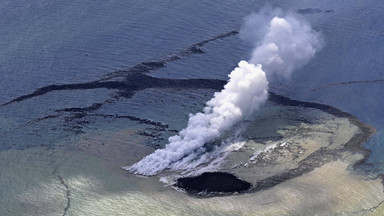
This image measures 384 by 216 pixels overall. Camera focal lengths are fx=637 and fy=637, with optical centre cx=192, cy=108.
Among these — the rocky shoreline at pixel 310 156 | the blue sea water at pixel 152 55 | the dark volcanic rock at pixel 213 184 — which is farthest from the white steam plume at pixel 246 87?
the rocky shoreline at pixel 310 156

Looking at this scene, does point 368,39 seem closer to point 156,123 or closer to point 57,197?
point 156,123

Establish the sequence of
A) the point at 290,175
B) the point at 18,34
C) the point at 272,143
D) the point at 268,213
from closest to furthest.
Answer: the point at 268,213 → the point at 290,175 → the point at 272,143 → the point at 18,34

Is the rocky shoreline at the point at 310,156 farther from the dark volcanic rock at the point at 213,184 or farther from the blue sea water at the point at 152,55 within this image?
the blue sea water at the point at 152,55

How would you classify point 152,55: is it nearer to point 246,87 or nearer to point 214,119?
point 246,87

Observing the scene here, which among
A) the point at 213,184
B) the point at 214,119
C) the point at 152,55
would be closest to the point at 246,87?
the point at 214,119

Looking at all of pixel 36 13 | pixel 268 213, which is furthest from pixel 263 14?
pixel 268 213
